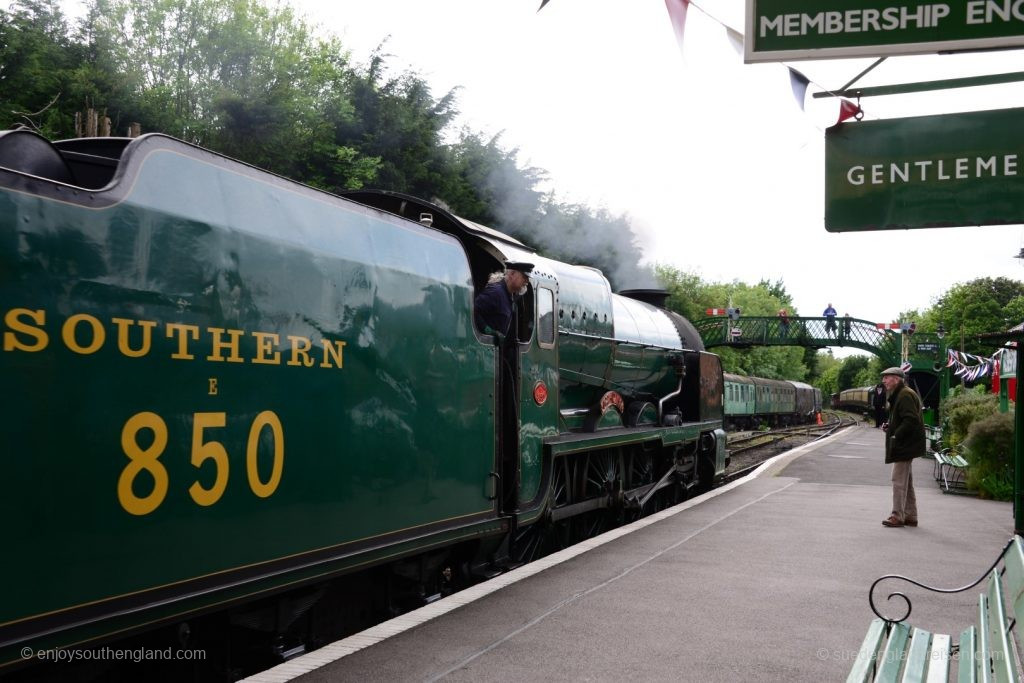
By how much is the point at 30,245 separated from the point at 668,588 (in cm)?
474

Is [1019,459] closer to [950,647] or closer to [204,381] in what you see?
[950,647]

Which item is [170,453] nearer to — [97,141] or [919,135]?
[97,141]

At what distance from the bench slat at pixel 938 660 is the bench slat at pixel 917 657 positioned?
2 centimetres

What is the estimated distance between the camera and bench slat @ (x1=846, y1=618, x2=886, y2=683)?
11.9 ft

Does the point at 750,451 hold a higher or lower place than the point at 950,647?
lower

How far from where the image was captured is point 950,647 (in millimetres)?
4336

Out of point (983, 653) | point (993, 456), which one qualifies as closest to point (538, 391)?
point (983, 653)

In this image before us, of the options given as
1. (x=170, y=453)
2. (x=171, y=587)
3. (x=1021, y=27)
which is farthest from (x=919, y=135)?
(x=171, y=587)

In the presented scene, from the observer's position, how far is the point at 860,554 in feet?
25.5

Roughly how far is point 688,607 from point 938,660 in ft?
6.16

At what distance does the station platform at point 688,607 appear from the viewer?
14.8 ft

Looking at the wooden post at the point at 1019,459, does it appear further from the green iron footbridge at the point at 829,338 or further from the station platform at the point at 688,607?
the green iron footbridge at the point at 829,338

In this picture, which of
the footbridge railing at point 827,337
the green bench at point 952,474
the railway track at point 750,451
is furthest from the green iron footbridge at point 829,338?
the green bench at point 952,474
